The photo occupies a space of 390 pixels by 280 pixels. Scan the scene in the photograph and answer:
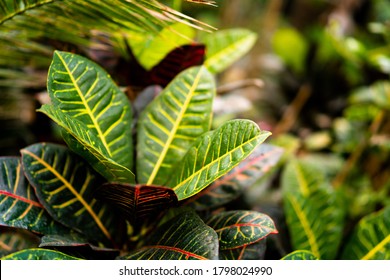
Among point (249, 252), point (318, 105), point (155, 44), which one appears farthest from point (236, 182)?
point (318, 105)

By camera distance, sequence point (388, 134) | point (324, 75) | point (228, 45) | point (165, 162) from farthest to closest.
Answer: point (324, 75) < point (388, 134) < point (228, 45) < point (165, 162)

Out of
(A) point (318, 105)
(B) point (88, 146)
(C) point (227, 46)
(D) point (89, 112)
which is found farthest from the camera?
(A) point (318, 105)

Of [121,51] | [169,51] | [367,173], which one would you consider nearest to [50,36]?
[121,51]

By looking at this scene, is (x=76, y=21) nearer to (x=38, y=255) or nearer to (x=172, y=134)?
(x=172, y=134)

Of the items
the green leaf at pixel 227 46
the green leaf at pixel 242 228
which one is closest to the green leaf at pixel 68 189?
the green leaf at pixel 242 228

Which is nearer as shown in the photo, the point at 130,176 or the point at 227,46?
the point at 130,176

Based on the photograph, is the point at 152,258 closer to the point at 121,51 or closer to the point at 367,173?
the point at 121,51

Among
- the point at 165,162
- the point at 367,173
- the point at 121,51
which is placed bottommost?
the point at 367,173

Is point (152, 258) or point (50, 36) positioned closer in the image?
point (152, 258)

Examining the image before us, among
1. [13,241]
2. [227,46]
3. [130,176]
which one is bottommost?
[13,241]
